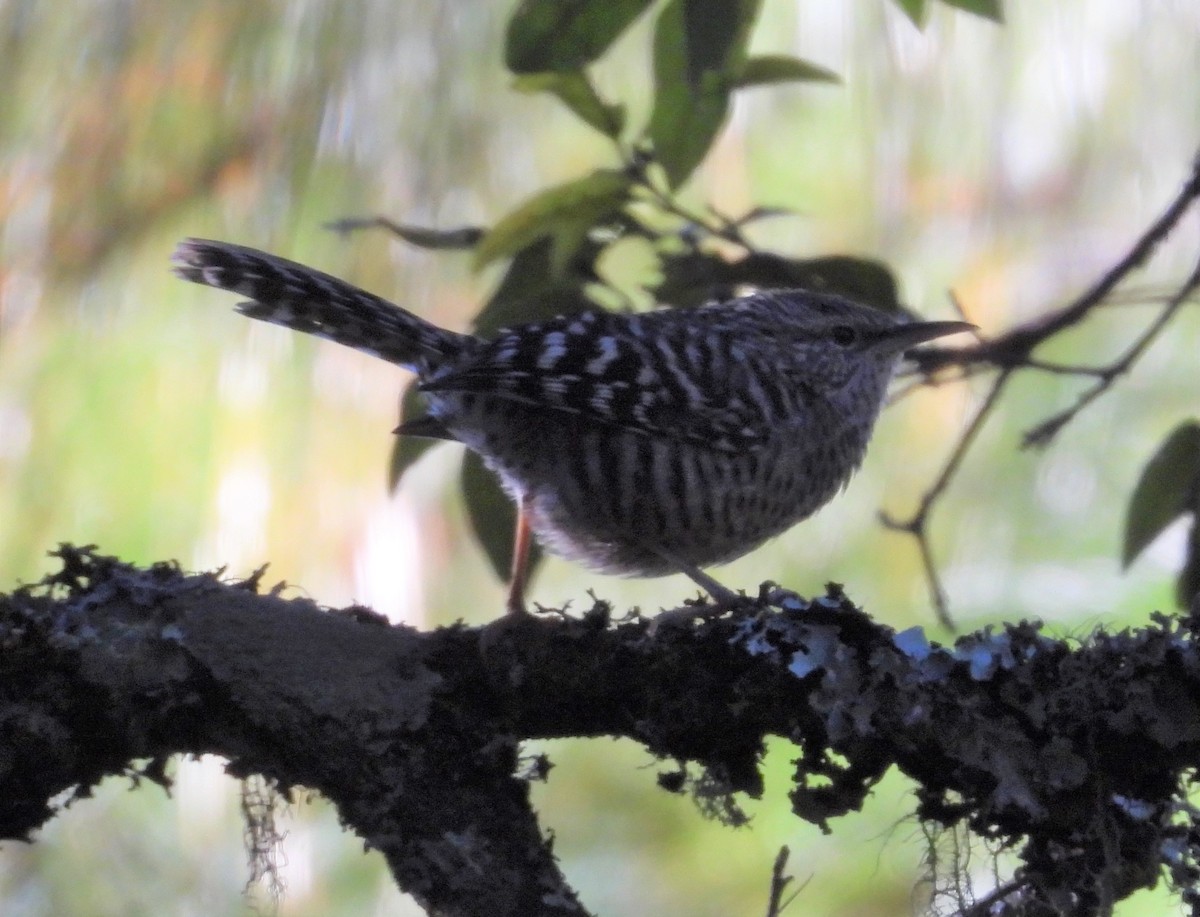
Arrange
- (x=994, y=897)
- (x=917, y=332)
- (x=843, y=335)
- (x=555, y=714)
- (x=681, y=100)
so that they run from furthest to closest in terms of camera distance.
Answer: (x=843, y=335) < (x=917, y=332) < (x=681, y=100) < (x=555, y=714) < (x=994, y=897)

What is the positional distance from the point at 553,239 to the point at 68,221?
0.79 m

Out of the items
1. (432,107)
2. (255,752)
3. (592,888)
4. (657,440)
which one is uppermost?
(432,107)

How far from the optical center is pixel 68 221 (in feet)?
7.64

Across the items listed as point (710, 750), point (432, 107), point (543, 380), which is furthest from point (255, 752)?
point (432, 107)

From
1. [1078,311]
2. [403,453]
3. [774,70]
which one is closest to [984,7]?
[774,70]

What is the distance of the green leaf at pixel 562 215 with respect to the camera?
7.38ft

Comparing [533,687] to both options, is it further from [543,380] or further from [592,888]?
[592,888]

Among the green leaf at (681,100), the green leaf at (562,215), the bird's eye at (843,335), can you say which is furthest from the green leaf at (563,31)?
the bird's eye at (843,335)

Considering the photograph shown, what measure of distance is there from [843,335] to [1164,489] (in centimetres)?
76

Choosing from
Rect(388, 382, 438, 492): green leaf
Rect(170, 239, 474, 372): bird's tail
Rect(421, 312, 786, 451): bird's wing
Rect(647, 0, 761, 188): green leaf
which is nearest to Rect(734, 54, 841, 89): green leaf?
Rect(647, 0, 761, 188): green leaf

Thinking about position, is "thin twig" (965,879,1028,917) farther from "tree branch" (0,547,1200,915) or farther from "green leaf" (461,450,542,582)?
"green leaf" (461,450,542,582)

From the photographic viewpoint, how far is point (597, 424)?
2326 millimetres

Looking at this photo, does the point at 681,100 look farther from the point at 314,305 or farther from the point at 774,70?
the point at 314,305

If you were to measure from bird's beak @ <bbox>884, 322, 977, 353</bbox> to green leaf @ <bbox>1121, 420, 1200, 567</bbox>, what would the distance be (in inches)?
15.8
